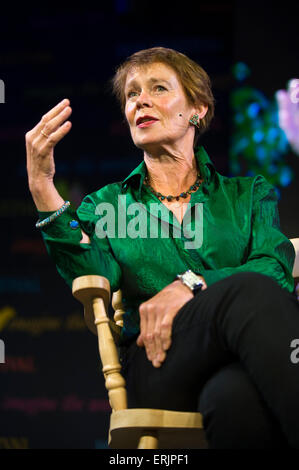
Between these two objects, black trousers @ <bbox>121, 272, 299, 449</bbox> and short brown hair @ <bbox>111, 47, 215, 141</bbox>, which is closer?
black trousers @ <bbox>121, 272, 299, 449</bbox>

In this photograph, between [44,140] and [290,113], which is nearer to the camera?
[44,140]

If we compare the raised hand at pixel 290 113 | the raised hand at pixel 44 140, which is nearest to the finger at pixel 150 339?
the raised hand at pixel 44 140

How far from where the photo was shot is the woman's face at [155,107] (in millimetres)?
2105

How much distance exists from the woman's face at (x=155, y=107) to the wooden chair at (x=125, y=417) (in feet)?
1.91

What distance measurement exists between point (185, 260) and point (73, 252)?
0.34 metres

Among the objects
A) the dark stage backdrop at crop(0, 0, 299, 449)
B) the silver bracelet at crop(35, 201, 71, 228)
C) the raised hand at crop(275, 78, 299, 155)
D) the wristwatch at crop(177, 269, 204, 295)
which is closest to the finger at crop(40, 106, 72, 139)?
the silver bracelet at crop(35, 201, 71, 228)

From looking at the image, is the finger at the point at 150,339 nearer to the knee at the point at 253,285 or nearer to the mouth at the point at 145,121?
the knee at the point at 253,285

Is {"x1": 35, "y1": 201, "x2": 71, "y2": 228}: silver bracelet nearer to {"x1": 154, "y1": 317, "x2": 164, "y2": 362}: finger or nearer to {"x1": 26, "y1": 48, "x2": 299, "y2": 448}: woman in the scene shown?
{"x1": 26, "y1": 48, "x2": 299, "y2": 448}: woman

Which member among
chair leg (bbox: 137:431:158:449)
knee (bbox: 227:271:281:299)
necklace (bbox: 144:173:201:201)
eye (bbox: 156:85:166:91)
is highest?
eye (bbox: 156:85:166:91)

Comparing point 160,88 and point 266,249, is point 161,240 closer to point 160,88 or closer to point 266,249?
point 266,249

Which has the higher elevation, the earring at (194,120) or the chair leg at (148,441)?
the earring at (194,120)

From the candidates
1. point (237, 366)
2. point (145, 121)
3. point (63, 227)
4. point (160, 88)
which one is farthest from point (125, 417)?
point (160, 88)

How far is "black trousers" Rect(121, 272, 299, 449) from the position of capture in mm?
1316

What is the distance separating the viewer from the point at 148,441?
1.51m
